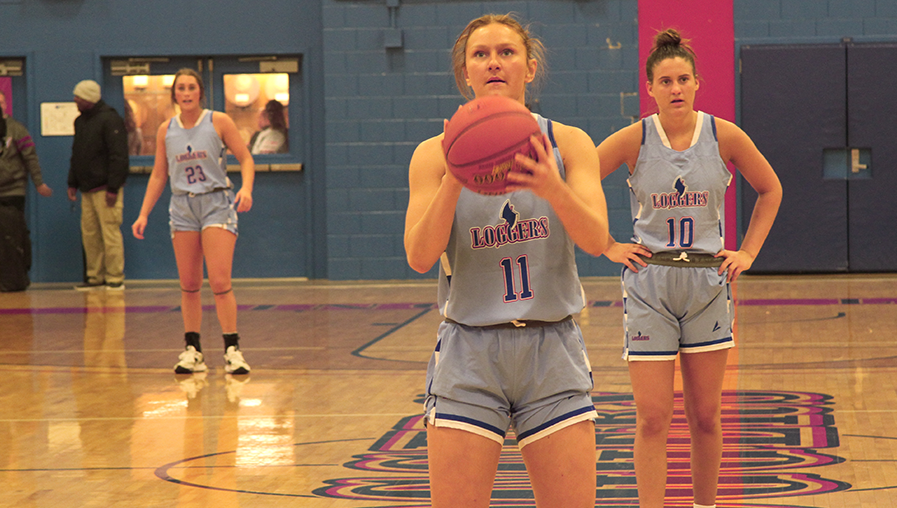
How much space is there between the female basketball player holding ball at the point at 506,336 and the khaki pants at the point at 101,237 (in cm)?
909

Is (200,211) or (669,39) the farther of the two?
(200,211)

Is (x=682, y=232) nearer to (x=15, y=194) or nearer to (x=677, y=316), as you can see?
(x=677, y=316)

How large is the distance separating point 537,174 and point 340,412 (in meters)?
3.33

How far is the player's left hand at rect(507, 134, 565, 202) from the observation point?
73.5 inches

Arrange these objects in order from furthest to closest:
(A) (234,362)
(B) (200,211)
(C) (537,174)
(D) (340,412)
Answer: (A) (234,362)
(B) (200,211)
(D) (340,412)
(C) (537,174)

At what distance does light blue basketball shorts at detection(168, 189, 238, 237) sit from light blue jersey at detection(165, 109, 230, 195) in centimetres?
4

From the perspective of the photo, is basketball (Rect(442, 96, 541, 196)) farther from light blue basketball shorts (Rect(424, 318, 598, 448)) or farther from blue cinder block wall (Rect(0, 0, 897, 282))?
blue cinder block wall (Rect(0, 0, 897, 282))

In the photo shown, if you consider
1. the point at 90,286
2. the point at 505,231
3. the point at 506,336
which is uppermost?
the point at 505,231

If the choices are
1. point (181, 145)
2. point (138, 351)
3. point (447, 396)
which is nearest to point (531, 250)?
point (447, 396)

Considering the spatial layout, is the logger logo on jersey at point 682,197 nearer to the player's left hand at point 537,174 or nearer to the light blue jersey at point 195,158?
the player's left hand at point 537,174

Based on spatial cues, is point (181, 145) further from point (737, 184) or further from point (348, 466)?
point (737, 184)

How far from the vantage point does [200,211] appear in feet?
19.1

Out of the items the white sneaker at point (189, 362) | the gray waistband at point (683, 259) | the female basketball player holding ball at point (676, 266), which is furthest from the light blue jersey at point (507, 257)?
the white sneaker at point (189, 362)

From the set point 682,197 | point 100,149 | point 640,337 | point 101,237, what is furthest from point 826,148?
point 640,337
